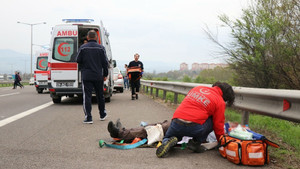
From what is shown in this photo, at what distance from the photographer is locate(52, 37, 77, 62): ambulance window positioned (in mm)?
10484

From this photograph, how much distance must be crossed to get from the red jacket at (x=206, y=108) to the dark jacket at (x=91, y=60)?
10.7 ft

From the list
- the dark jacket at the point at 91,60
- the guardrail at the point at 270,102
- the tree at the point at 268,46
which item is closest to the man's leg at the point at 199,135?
the guardrail at the point at 270,102

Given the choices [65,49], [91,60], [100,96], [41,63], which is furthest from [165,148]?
[41,63]

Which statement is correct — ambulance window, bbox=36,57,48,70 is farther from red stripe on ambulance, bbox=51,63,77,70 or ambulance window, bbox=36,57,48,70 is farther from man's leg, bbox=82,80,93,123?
man's leg, bbox=82,80,93,123

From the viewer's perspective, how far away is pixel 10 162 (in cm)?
356

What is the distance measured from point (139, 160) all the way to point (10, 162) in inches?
57.2

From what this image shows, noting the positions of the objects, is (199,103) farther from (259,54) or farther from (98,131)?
(259,54)

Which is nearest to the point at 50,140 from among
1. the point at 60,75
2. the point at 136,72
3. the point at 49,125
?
the point at 49,125

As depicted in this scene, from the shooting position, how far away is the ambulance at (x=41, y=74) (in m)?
18.3

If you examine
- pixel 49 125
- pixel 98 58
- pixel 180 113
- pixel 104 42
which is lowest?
pixel 49 125

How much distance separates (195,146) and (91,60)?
3600mm

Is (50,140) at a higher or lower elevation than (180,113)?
lower

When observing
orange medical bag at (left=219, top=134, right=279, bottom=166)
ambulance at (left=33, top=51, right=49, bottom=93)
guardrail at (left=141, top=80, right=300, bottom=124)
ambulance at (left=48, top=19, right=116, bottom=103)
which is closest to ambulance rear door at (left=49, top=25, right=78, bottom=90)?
ambulance at (left=48, top=19, right=116, bottom=103)

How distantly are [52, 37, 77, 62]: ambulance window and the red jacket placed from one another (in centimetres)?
724
